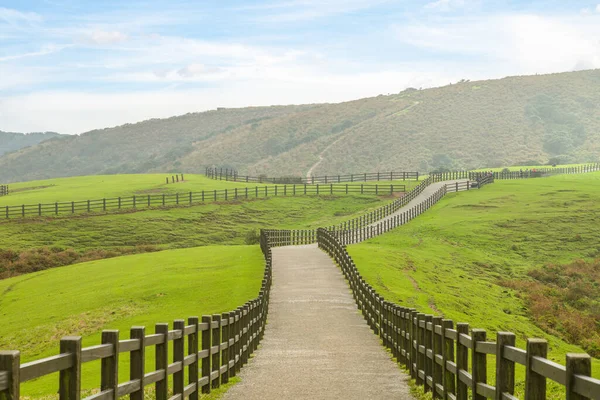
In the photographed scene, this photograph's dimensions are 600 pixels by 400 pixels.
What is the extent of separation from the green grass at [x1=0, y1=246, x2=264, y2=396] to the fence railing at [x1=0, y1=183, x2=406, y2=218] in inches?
1048

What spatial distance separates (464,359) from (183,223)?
206 feet

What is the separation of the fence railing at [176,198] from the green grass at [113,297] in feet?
87.4

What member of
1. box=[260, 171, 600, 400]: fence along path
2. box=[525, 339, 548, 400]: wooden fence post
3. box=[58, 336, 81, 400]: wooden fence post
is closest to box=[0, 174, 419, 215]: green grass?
box=[260, 171, 600, 400]: fence along path

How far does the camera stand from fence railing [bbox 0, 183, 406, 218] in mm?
75119

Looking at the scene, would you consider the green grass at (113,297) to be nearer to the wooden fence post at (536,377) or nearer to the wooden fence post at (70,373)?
the wooden fence post at (70,373)

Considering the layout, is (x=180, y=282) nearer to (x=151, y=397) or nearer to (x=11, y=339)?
(x=11, y=339)

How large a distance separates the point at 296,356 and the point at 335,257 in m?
25.1

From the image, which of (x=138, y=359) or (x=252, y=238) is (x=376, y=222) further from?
(x=138, y=359)

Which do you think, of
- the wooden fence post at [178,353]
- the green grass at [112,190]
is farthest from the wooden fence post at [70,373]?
the green grass at [112,190]

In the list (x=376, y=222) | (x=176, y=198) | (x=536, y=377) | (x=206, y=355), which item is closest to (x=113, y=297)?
(x=206, y=355)

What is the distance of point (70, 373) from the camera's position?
283 inches

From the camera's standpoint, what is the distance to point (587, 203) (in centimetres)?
7206

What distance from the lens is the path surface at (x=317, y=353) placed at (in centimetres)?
1487

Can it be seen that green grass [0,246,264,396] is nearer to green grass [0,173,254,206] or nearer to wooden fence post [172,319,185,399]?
wooden fence post [172,319,185,399]
